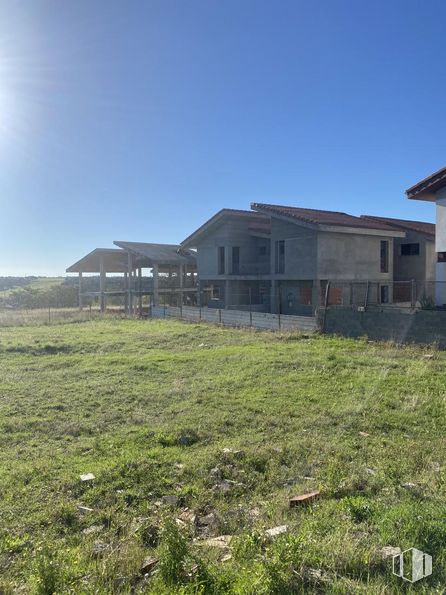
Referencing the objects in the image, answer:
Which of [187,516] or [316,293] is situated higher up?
[316,293]

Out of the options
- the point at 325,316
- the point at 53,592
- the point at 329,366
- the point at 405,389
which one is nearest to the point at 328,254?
the point at 325,316

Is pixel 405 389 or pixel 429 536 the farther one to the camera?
pixel 405 389

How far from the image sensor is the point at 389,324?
16.0 meters

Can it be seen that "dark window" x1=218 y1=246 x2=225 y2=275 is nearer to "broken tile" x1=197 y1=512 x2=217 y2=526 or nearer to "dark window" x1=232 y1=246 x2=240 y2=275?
"dark window" x1=232 y1=246 x2=240 y2=275

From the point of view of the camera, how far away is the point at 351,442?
664cm

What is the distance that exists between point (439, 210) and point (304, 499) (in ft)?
46.0

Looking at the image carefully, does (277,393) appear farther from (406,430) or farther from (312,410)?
(406,430)

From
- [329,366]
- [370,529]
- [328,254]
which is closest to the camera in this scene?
[370,529]

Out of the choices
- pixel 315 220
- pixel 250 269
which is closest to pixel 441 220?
pixel 315 220

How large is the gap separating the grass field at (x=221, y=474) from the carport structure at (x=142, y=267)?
21.8 metres

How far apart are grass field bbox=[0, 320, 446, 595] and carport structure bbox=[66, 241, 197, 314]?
21.8 m

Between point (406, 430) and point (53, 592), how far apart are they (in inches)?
224

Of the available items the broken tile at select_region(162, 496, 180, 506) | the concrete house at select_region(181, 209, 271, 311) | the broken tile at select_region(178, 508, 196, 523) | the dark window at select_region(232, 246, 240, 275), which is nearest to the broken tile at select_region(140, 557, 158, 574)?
the broken tile at select_region(178, 508, 196, 523)

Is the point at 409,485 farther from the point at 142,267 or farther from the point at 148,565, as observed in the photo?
the point at 142,267
